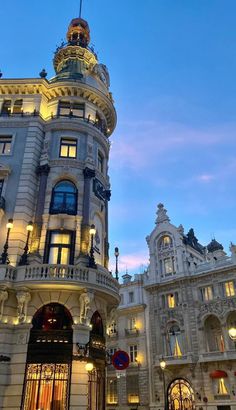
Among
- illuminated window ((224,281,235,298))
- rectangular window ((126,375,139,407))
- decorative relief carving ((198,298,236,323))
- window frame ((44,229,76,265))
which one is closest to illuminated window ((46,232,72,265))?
window frame ((44,229,76,265))

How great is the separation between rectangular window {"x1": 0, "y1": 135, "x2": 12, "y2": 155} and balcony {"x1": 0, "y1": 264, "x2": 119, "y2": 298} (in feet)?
33.7

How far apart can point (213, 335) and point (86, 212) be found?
2800cm

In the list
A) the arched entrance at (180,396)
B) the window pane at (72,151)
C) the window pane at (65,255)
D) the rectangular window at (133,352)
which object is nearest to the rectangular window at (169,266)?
the rectangular window at (133,352)

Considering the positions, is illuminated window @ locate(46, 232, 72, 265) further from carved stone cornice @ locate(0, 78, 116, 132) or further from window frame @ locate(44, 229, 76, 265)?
carved stone cornice @ locate(0, 78, 116, 132)

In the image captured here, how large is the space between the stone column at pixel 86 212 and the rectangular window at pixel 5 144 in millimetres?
6392

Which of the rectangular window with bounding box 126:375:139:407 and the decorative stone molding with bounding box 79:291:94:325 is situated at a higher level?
the decorative stone molding with bounding box 79:291:94:325

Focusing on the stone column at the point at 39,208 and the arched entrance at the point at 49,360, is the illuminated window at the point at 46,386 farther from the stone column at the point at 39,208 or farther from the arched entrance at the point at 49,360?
the stone column at the point at 39,208

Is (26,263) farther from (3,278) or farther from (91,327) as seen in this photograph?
(91,327)

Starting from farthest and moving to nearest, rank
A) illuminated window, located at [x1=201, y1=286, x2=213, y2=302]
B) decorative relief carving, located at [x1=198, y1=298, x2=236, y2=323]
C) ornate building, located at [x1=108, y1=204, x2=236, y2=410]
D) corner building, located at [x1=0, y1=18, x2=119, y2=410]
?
1. illuminated window, located at [x1=201, y1=286, x2=213, y2=302]
2. decorative relief carving, located at [x1=198, y1=298, x2=236, y2=323]
3. ornate building, located at [x1=108, y1=204, x2=236, y2=410]
4. corner building, located at [x1=0, y1=18, x2=119, y2=410]

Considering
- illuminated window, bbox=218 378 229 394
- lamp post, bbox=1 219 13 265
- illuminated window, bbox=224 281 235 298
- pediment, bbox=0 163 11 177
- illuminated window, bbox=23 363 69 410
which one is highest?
pediment, bbox=0 163 11 177

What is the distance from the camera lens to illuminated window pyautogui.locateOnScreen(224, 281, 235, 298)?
4284 cm

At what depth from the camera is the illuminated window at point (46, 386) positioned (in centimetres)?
1903

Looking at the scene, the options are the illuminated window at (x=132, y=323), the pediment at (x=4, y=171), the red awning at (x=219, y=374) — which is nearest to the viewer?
the pediment at (x=4, y=171)

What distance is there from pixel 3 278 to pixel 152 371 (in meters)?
32.2
